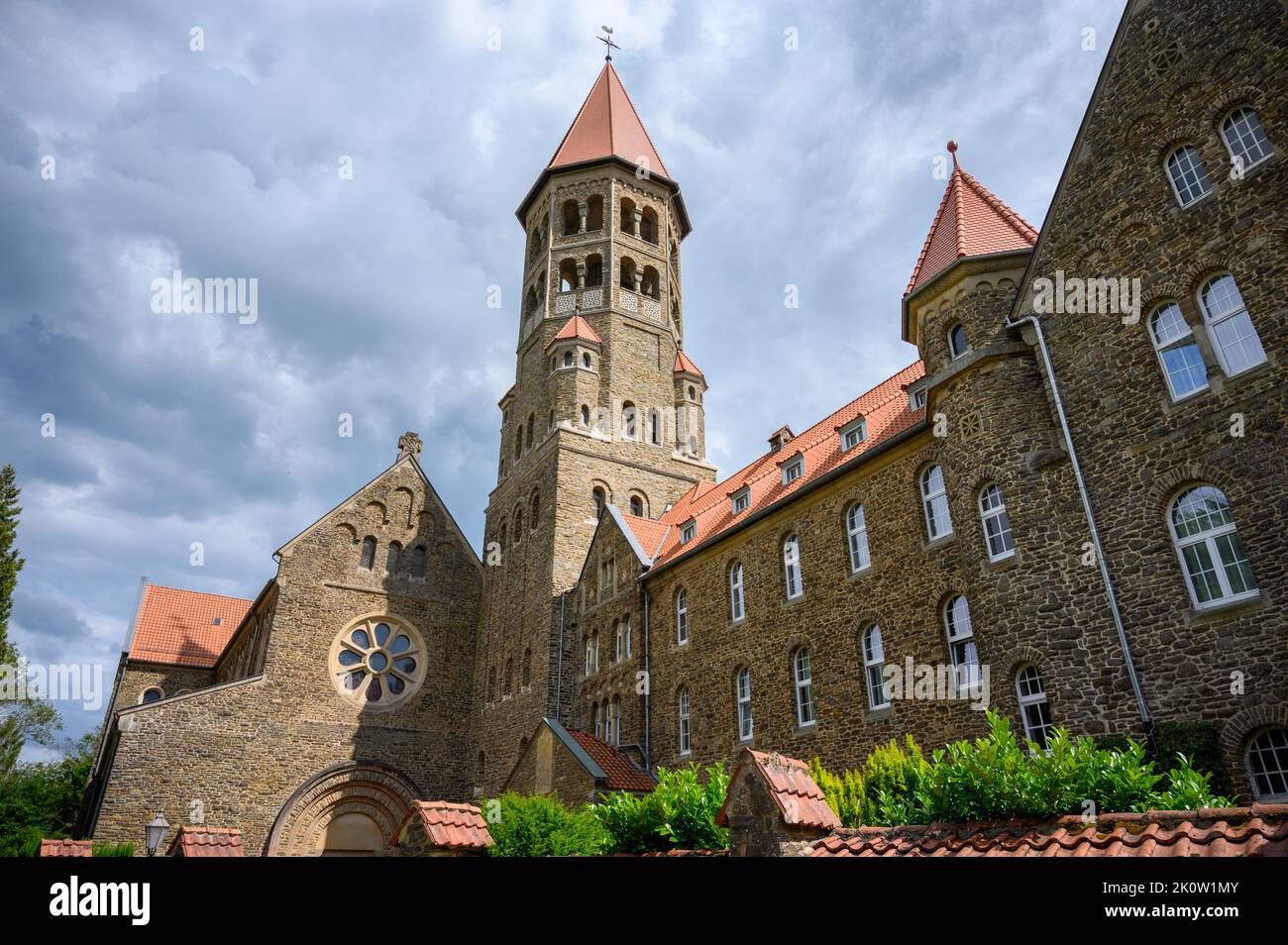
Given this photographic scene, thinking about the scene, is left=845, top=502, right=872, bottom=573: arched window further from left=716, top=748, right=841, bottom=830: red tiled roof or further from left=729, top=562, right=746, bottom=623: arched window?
left=716, top=748, right=841, bottom=830: red tiled roof

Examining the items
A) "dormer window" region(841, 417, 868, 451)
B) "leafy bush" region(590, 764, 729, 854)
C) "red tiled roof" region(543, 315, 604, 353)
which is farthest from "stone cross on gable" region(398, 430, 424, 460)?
"leafy bush" region(590, 764, 729, 854)

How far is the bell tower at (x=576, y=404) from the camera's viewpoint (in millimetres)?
28203

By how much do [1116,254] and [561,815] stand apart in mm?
11664

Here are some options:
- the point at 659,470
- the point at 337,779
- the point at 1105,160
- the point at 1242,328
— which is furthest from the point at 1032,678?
the point at 337,779

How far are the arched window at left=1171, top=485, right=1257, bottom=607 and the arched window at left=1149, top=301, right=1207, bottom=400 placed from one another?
1.48 m

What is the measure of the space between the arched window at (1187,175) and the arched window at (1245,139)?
1.34 ft

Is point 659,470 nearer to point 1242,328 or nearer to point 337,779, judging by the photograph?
point 337,779

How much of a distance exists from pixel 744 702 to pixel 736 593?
271 centimetres

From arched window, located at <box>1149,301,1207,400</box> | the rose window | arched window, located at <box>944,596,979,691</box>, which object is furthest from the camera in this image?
the rose window

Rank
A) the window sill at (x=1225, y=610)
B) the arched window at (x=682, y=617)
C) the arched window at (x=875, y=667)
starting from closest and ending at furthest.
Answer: the window sill at (x=1225, y=610)
the arched window at (x=875, y=667)
the arched window at (x=682, y=617)

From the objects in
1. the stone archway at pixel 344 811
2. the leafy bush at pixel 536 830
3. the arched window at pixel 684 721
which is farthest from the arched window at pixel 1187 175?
the stone archway at pixel 344 811

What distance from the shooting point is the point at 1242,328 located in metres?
10.6

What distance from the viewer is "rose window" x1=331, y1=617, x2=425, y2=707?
29.4 m

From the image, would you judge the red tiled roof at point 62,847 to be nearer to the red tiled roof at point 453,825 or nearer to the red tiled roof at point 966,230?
the red tiled roof at point 453,825
